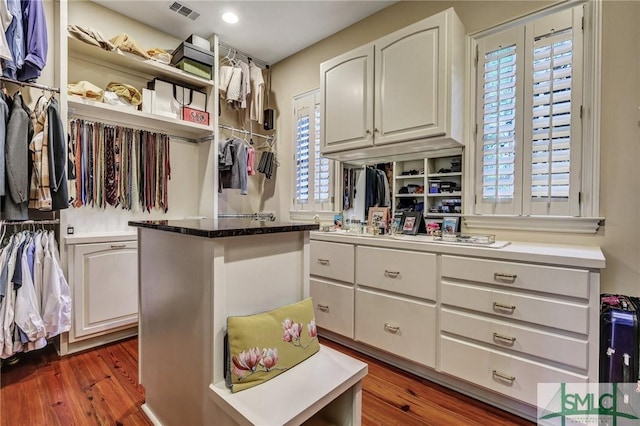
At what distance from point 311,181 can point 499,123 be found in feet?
6.01

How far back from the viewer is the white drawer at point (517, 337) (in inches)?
56.6

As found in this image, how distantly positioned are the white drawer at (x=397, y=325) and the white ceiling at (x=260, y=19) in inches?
96.9

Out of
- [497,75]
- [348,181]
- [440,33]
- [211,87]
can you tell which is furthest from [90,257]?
[497,75]

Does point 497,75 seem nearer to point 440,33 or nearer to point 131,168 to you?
point 440,33

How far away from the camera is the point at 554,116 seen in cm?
187

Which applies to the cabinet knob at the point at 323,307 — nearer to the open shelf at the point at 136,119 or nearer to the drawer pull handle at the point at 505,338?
the drawer pull handle at the point at 505,338

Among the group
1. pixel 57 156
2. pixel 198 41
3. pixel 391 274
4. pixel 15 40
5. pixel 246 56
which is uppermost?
pixel 246 56

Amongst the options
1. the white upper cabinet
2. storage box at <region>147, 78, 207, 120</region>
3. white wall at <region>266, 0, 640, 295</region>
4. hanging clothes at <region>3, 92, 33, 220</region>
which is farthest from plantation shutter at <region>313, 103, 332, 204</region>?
hanging clothes at <region>3, 92, 33, 220</region>

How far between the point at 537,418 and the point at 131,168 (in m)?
3.46

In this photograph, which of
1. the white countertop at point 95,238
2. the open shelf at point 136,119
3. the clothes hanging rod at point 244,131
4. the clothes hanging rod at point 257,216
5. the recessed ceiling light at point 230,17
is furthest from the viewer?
the clothes hanging rod at point 257,216

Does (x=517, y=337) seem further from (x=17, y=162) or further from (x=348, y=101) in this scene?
(x=17, y=162)

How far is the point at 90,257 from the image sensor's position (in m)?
2.29

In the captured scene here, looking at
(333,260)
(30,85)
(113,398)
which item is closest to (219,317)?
(113,398)

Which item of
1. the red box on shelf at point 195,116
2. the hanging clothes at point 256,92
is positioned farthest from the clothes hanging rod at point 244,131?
the red box on shelf at point 195,116
